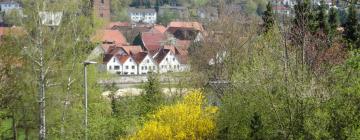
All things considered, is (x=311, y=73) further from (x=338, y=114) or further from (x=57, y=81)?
(x=57, y=81)

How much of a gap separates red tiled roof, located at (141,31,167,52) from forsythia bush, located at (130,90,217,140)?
55.7m

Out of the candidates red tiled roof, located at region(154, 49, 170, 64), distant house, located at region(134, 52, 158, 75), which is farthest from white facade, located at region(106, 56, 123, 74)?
red tiled roof, located at region(154, 49, 170, 64)

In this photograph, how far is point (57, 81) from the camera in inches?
888

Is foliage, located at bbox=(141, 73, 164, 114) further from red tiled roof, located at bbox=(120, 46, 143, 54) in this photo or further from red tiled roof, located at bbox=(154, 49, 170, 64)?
red tiled roof, located at bbox=(120, 46, 143, 54)

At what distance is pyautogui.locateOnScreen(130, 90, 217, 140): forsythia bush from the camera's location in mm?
15891

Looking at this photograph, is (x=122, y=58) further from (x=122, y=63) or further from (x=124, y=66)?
(x=124, y=66)

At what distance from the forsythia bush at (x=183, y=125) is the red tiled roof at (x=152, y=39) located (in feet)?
183

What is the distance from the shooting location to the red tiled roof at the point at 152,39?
73863 millimetres

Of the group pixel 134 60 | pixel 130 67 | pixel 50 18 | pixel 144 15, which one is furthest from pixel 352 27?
pixel 144 15

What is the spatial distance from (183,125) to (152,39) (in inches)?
2406

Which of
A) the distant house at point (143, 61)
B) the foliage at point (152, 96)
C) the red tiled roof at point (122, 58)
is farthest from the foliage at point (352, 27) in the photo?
the red tiled roof at point (122, 58)

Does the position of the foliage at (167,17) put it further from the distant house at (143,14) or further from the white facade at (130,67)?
the white facade at (130,67)

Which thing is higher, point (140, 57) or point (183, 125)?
point (183, 125)

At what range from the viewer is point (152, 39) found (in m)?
76.8
